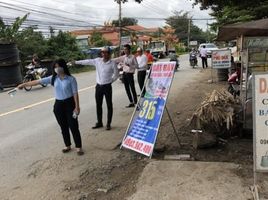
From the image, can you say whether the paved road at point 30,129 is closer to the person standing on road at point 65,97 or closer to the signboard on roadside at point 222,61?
the person standing on road at point 65,97

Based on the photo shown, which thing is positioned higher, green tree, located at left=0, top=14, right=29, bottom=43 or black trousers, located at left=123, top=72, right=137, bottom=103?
green tree, located at left=0, top=14, right=29, bottom=43

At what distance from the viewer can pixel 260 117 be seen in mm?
4859

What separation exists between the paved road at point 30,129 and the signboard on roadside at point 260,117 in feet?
10.7

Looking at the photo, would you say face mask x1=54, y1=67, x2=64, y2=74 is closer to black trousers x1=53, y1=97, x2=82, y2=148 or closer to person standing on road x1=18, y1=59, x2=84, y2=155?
person standing on road x1=18, y1=59, x2=84, y2=155

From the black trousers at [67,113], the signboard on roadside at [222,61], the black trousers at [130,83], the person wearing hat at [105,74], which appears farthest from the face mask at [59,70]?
the signboard on roadside at [222,61]

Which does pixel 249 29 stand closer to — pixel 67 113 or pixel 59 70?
pixel 59 70

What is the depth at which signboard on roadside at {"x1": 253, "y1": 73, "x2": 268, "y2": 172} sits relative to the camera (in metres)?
4.81

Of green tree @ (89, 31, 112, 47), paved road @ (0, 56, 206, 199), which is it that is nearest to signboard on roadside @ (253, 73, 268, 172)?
paved road @ (0, 56, 206, 199)

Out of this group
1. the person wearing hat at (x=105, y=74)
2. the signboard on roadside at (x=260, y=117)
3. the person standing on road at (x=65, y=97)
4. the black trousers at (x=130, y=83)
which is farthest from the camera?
the black trousers at (x=130, y=83)

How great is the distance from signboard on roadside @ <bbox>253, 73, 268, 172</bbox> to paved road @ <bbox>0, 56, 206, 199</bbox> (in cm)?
325

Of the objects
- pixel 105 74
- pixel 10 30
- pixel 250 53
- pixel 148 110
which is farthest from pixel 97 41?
pixel 148 110

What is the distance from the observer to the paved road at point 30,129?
689 cm

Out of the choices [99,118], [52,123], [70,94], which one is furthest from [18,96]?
[70,94]

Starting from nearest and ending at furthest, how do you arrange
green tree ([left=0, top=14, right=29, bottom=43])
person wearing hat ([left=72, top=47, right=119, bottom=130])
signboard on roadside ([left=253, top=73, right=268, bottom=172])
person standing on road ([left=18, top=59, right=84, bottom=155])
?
signboard on roadside ([left=253, top=73, right=268, bottom=172]) → person standing on road ([left=18, top=59, right=84, bottom=155]) → person wearing hat ([left=72, top=47, right=119, bottom=130]) → green tree ([left=0, top=14, right=29, bottom=43])
